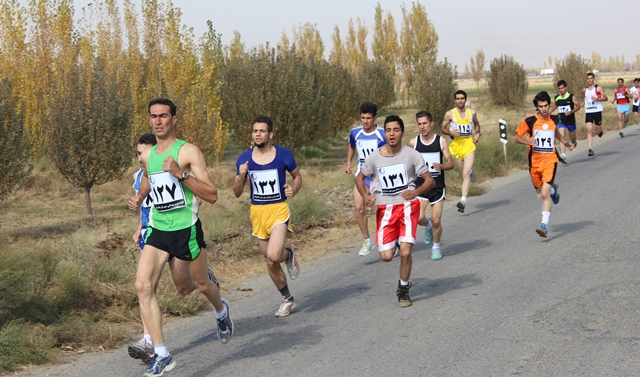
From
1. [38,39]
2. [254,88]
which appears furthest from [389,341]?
[38,39]

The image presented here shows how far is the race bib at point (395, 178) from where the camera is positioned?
781 centimetres

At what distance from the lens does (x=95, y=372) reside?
6.19 metres

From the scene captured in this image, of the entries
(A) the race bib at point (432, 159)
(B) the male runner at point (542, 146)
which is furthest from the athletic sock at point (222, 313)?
(B) the male runner at point (542, 146)

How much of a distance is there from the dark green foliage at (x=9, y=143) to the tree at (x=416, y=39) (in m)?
48.7

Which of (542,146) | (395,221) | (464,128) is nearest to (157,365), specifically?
(395,221)

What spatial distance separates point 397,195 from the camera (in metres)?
7.80

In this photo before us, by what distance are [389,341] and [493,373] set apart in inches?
45.6

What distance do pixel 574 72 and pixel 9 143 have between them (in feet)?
141

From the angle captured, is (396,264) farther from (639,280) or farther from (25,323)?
(25,323)

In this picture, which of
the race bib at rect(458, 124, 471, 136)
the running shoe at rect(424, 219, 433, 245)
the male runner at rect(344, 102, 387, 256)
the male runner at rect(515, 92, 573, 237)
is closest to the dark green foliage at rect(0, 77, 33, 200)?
the male runner at rect(344, 102, 387, 256)

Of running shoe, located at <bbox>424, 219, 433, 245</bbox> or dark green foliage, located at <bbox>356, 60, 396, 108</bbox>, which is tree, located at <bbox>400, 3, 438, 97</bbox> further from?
running shoe, located at <bbox>424, 219, 433, 245</bbox>

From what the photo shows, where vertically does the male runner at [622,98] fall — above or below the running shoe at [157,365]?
above

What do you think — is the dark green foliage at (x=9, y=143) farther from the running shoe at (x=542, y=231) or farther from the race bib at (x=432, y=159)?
the running shoe at (x=542, y=231)

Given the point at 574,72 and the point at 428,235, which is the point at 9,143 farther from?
the point at 574,72
